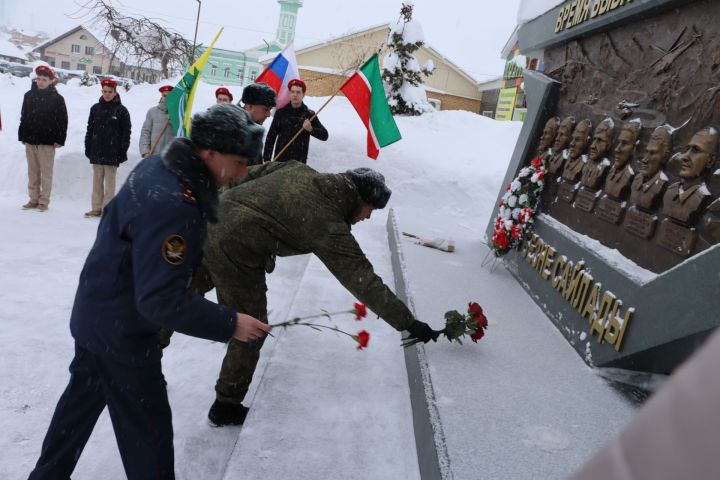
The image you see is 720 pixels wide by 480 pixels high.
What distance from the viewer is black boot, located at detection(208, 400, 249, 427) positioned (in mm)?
2887

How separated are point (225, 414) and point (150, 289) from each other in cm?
145

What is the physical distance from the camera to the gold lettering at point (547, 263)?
4637 millimetres

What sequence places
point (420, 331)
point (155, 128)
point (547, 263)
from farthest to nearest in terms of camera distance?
point (155, 128), point (547, 263), point (420, 331)

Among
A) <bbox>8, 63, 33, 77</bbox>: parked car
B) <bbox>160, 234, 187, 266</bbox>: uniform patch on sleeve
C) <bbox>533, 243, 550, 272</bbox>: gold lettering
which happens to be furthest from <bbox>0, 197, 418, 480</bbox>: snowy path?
<bbox>8, 63, 33, 77</bbox>: parked car

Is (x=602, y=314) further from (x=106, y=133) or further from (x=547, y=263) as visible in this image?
(x=106, y=133)

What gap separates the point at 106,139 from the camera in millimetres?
7207

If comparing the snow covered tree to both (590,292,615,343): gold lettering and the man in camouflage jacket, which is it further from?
the man in camouflage jacket

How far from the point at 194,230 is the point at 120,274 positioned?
309 mm

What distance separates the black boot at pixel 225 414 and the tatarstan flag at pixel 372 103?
326 centimetres

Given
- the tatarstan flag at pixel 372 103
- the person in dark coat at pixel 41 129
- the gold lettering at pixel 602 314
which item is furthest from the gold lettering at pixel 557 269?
the person in dark coat at pixel 41 129

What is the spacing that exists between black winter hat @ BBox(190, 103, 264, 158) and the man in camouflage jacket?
2.74 ft

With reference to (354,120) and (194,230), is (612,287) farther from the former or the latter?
(354,120)

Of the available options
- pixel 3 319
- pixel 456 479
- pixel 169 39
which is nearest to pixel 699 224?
pixel 456 479

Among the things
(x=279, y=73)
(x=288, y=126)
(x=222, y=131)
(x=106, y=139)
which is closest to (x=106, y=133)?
(x=106, y=139)
